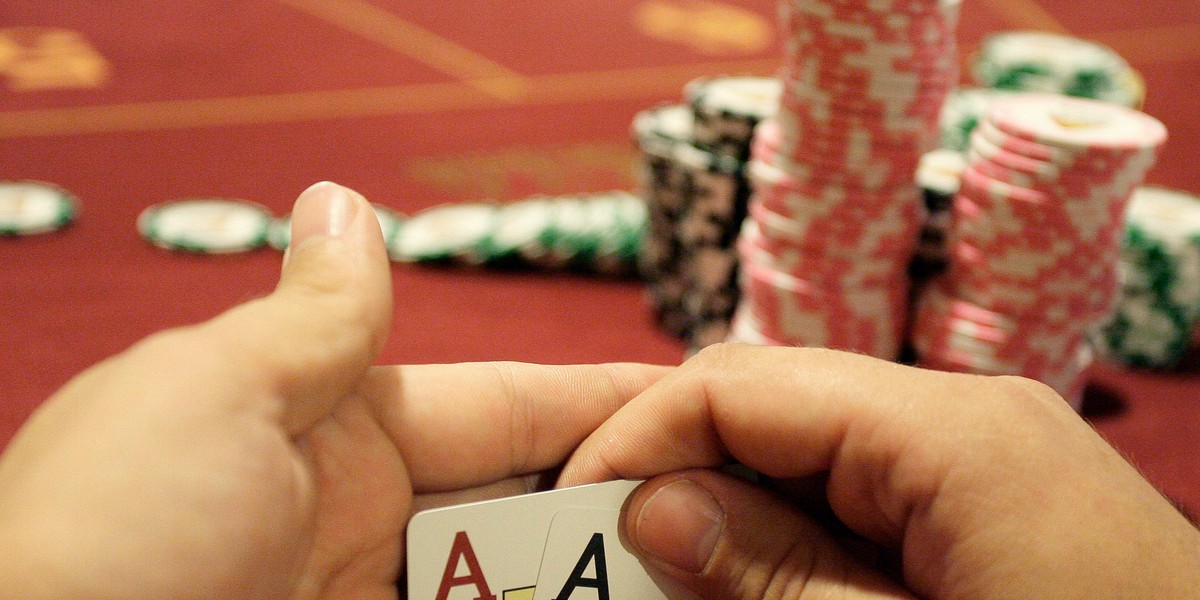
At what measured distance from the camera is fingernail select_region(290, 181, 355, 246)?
0.84m

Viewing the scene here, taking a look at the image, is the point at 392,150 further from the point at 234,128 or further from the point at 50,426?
the point at 50,426

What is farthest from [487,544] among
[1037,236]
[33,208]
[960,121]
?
[33,208]

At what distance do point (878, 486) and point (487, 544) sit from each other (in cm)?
36

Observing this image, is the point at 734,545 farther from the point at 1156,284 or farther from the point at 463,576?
the point at 1156,284

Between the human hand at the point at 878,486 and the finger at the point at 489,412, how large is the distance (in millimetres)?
52

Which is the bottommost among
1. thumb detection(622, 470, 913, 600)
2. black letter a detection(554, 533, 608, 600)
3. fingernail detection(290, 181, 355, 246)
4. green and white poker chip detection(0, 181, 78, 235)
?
green and white poker chip detection(0, 181, 78, 235)

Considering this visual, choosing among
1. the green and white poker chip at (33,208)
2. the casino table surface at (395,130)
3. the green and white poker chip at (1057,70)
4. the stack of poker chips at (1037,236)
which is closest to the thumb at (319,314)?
the casino table surface at (395,130)

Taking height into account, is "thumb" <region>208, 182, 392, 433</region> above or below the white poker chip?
above

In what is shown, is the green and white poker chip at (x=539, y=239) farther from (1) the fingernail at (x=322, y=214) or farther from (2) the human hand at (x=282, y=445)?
(1) the fingernail at (x=322, y=214)

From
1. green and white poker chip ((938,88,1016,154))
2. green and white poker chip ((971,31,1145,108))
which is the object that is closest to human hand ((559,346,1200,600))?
green and white poker chip ((938,88,1016,154))

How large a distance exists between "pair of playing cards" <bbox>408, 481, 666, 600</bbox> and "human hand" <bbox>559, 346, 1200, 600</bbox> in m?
0.02

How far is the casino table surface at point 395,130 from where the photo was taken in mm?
2219

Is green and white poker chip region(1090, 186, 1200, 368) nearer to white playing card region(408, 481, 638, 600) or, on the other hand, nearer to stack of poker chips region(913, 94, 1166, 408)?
stack of poker chips region(913, 94, 1166, 408)

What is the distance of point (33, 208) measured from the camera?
2.66 metres
